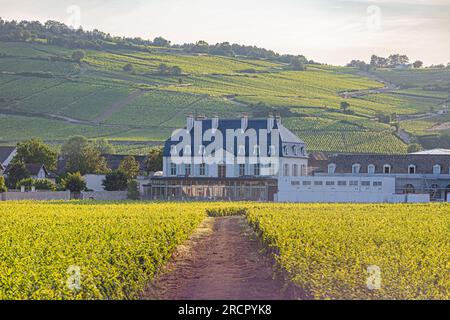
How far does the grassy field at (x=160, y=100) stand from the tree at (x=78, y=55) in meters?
1.47

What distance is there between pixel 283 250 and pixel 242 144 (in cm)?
6789

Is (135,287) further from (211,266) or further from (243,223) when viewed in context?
(243,223)

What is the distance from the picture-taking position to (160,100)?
158125 millimetres

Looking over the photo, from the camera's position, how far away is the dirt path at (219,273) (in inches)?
963

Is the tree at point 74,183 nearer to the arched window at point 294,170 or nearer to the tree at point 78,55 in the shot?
the arched window at point 294,170

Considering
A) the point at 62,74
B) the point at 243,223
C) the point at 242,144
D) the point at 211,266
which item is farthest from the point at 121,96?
the point at 211,266

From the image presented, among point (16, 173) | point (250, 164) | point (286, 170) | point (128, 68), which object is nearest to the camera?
point (250, 164)

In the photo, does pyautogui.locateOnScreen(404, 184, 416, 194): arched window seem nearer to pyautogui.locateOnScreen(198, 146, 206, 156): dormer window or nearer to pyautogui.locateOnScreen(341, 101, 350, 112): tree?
pyautogui.locateOnScreen(198, 146, 206, 156): dormer window

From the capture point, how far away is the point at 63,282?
20.5 meters

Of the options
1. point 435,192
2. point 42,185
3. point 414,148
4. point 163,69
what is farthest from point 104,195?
point 163,69

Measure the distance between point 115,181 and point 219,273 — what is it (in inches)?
2610

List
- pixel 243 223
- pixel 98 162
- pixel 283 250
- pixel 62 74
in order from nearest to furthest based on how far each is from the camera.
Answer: pixel 283 250 → pixel 243 223 → pixel 98 162 → pixel 62 74

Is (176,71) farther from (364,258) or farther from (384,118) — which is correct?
(364,258)

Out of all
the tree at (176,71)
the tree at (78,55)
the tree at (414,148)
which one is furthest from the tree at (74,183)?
the tree at (78,55)
